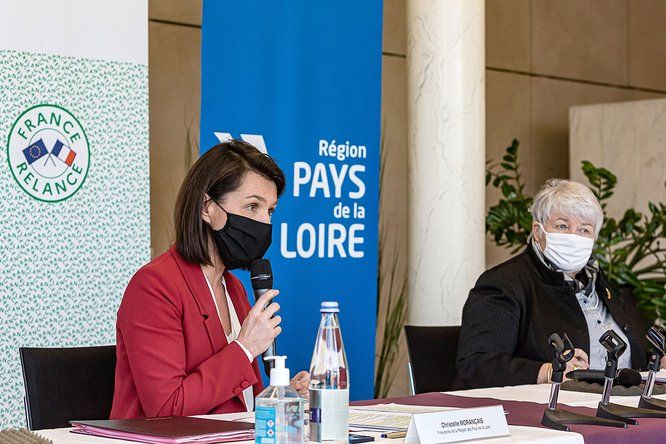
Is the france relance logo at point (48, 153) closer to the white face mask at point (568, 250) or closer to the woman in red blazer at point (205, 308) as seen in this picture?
the woman in red blazer at point (205, 308)

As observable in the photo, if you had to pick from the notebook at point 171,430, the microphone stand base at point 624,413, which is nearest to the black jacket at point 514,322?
the microphone stand base at point 624,413

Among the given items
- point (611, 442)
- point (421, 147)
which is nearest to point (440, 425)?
point (611, 442)

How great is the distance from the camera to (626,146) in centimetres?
627

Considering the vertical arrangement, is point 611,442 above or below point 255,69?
below

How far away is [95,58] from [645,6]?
4.93m

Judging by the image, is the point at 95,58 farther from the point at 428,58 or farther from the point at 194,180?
the point at 428,58

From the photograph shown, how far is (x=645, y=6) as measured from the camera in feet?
24.7

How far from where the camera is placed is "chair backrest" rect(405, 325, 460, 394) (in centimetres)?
348

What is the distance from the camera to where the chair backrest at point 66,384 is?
2611 mm

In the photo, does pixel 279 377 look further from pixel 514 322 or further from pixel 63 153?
pixel 63 153

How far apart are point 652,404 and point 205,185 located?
1.22 m

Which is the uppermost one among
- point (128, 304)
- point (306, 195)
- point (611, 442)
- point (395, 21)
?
point (395, 21)

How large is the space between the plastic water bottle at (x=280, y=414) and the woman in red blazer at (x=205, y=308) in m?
0.77

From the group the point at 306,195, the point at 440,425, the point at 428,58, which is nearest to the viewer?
the point at 440,425
